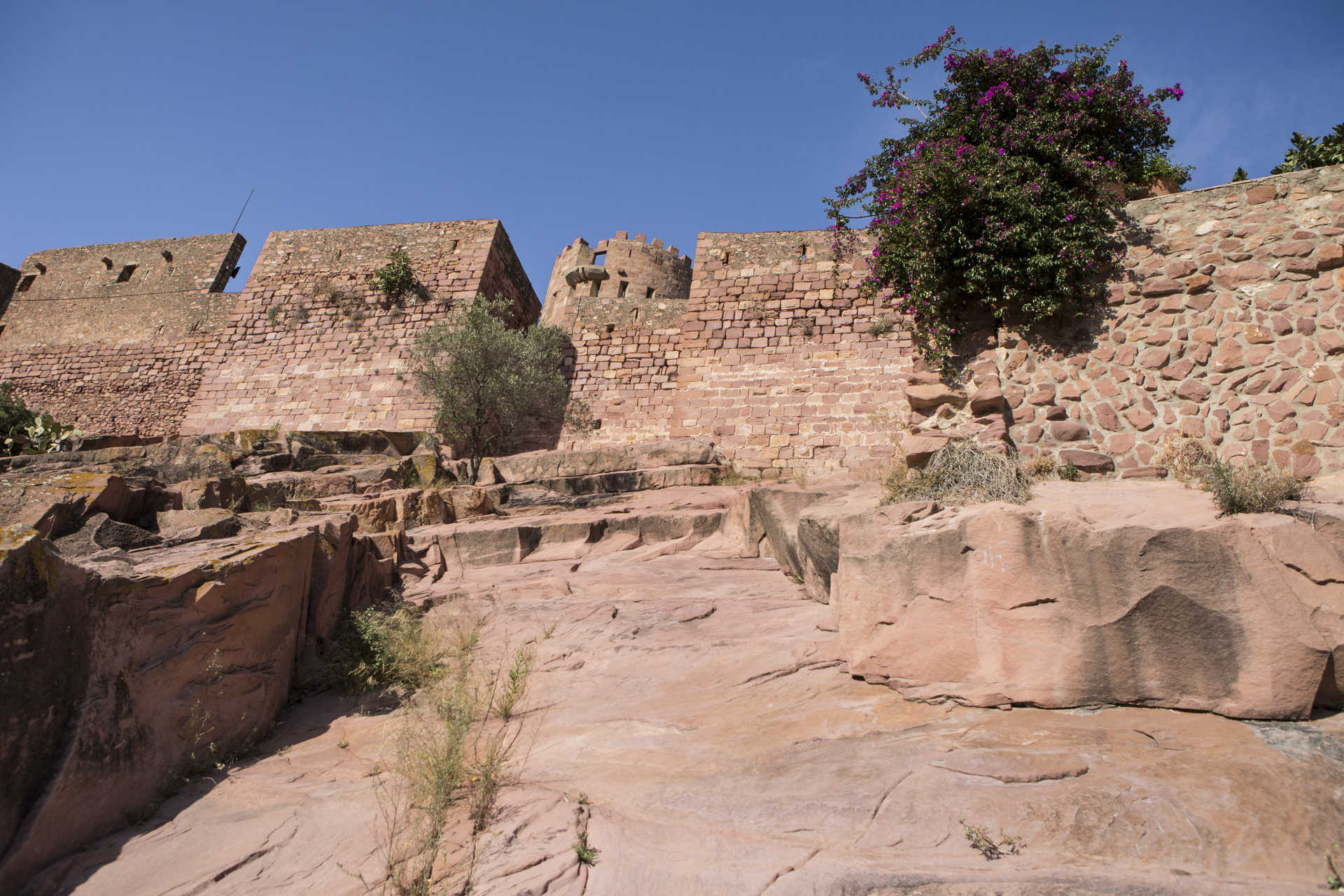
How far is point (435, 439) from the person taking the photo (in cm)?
1532

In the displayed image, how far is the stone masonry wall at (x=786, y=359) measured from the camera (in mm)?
14633

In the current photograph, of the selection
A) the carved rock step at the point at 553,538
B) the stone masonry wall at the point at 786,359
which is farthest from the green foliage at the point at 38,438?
the stone masonry wall at the point at 786,359

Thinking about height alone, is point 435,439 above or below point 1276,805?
above

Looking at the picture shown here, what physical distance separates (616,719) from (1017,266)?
538cm

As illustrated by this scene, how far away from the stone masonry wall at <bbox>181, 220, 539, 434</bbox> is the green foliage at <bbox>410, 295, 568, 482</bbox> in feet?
4.33

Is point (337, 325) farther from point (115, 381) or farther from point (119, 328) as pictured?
point (119, 328)

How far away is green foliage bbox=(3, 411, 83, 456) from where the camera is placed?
15250mm

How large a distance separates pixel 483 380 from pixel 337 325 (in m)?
6.05

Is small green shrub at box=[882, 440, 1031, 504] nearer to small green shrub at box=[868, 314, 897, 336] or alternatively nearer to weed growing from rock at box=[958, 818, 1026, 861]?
weed growing from rock at box=[958, 818, 1026, 861]

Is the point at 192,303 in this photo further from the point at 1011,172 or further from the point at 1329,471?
the point at 1329,471

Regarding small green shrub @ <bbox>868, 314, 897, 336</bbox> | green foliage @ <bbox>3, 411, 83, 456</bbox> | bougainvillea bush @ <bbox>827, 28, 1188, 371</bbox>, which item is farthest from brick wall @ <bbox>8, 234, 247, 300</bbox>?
bougainvillea bush @ <bbox>827, 28, 1188, 371</bbox>

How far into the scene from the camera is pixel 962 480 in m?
4.84

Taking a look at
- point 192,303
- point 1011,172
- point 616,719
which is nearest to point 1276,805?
point 616,719

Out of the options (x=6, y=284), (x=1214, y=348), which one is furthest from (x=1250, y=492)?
(x=6, y=284)
